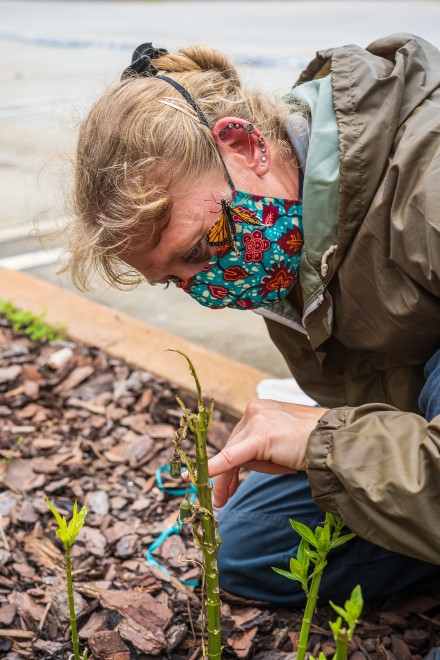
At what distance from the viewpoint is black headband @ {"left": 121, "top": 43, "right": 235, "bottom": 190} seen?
1854mm

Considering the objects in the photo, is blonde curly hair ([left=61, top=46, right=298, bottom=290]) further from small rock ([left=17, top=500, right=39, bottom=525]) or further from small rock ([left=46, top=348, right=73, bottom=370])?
small rock ([left=46, top=348, right=73, bottom=370])

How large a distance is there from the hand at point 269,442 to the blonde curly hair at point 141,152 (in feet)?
1.53

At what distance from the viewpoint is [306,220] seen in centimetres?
185

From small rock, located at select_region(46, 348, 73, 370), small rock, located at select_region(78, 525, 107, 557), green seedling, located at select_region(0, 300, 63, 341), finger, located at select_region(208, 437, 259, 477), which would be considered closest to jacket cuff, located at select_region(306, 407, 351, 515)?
finger, located at select_region(208, 437, 259, 477)

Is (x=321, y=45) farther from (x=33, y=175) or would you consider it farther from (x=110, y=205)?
(x=110, y=205)

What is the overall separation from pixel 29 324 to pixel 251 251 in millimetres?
1857

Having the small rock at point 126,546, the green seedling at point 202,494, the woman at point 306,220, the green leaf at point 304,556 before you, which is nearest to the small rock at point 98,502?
the small rock at point 126,546

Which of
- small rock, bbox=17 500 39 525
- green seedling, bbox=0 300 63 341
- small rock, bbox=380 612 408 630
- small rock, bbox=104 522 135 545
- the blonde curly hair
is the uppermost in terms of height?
the blonde curly hair

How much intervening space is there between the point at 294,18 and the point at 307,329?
1558cm

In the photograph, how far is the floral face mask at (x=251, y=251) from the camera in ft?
6.09

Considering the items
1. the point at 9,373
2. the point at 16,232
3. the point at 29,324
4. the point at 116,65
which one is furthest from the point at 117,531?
the point at 116,65

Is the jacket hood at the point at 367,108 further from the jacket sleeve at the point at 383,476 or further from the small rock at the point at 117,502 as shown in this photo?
the small rock at the point at 117,502

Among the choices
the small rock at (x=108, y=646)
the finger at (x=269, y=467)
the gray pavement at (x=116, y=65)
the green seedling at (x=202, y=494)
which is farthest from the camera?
the gray pavement at (x=116, y=65)

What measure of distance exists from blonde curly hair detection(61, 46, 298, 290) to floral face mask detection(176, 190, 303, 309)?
0.38 ft
